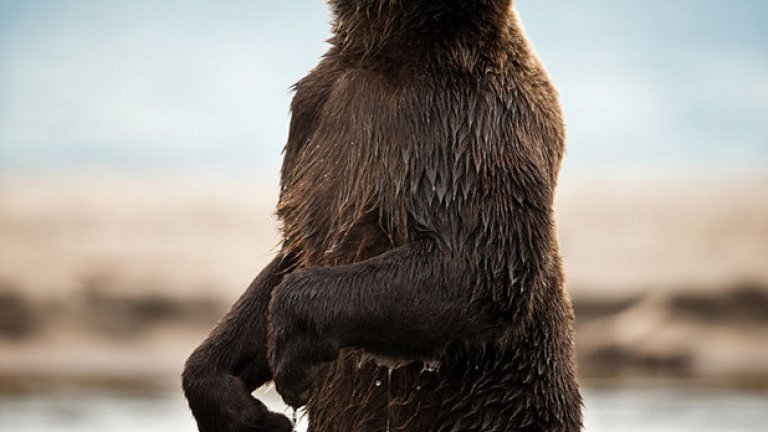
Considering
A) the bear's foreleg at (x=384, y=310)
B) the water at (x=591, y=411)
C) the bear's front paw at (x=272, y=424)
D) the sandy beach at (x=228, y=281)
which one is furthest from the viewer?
the sandy beach at (x=228, y=281)

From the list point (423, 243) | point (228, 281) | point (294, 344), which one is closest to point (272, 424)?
point (294, 344)

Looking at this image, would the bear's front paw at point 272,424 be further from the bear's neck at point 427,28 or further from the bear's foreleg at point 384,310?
the bear's neck at point 427,28

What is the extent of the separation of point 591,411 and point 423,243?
9738mm

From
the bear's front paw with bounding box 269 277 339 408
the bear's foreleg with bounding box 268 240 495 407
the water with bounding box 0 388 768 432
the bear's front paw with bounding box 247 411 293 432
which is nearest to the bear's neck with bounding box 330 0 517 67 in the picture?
the bear's foreleg with bounding box 268 240 495 407

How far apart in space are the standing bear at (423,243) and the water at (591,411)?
26.4ft

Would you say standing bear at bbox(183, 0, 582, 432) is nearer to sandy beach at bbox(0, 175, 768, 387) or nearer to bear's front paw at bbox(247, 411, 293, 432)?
bear's front paw at bbox(247, 411, 293, 432)

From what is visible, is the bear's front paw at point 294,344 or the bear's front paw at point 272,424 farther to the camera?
the bear's front paw at point 272,424

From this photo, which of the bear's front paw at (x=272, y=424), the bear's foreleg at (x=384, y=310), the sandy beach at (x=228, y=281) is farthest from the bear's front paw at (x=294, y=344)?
the sandy beach at (x=228, y=281)

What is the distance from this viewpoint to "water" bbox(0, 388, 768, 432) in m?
12.9

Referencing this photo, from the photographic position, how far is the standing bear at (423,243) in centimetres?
432

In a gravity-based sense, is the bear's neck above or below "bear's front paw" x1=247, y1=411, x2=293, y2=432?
above

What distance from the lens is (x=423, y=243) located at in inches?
171

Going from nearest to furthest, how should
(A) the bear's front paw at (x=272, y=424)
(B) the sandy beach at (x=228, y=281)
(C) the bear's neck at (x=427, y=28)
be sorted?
(C) the bear's neck at (x=427, y=28) < (A) the bear's front paw at (x=272, y=424) < (B) the sandy beach at (x=228, y=281)

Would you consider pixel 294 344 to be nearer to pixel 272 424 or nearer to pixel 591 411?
pixel 272 424
